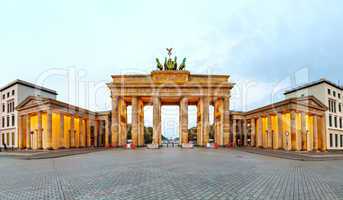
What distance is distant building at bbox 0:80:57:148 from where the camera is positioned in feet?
194

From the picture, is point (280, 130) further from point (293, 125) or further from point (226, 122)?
point (226, 122)

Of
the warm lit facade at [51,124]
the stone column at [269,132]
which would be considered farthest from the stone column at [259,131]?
the warm lit facade at [51,124]

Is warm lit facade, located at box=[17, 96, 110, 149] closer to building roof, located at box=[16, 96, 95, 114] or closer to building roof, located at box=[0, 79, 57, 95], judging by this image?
building roof, located at box=[16, 96, 95, 114]

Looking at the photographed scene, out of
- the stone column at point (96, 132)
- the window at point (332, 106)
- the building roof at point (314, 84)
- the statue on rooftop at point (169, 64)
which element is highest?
the statue on rooftop at point (169, 64)

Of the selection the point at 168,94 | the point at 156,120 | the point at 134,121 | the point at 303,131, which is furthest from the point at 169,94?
the point at 303,131

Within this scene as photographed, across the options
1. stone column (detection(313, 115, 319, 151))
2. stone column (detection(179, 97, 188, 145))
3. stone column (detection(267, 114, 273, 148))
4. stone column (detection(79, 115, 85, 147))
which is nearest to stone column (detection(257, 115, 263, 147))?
stone column (detection(267, 114, 273, 148))

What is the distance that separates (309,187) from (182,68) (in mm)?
48770

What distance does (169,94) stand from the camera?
5444 cm

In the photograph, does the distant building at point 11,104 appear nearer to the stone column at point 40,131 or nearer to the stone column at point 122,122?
the stone column at point 40,131

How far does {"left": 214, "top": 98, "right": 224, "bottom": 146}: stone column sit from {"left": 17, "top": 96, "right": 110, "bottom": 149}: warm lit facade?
81.4 ft

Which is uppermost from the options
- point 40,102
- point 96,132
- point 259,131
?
point 40,102

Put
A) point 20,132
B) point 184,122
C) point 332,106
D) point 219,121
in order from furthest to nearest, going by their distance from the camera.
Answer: point 219,121 < point 332,106 < point 184,122 < point 20,132

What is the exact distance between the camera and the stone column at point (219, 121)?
55.2 metres

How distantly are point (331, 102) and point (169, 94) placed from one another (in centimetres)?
3354
